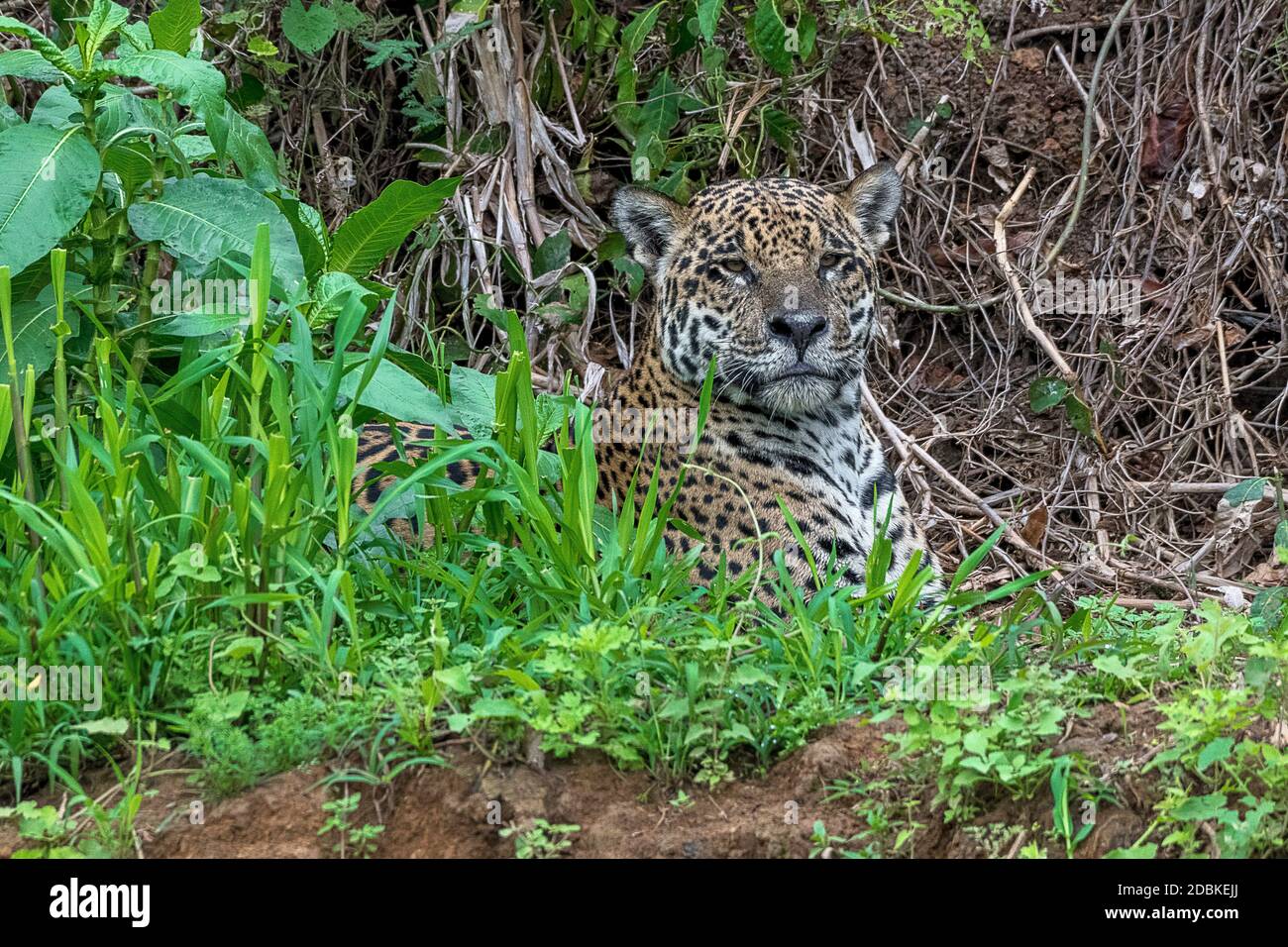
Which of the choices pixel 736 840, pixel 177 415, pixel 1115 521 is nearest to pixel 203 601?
pixel 177 415

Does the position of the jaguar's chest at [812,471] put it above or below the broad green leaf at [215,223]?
below

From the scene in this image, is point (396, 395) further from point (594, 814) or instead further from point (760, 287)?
point (594, 814)

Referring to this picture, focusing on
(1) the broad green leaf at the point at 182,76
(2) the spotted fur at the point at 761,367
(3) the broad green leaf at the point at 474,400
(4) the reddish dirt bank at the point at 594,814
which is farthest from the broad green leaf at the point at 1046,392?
(1) the broad green leaf at the point at 182,76

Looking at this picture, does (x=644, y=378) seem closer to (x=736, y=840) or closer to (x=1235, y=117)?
(x=736, y=840)

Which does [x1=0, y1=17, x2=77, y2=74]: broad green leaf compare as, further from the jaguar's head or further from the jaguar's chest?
the jaguar's chest

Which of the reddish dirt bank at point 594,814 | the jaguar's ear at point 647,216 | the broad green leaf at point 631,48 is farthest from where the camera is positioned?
the broad green leaf at point 631,48

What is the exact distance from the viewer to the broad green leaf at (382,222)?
5.41 m

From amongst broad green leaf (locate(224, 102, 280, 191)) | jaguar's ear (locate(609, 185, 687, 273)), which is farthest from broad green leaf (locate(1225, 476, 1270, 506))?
broad green leaf (locate(224, 102, 280, 191))

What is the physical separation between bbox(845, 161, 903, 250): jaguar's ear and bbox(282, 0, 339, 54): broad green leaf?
2.75m

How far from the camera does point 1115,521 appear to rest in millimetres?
7961

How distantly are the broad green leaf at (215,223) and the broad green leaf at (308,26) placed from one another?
2425 millimetres

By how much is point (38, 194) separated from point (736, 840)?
286 cm

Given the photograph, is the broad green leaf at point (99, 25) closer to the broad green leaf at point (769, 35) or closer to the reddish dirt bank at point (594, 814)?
the reddish dirt bank at point (594, 814)

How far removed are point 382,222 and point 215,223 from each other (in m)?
0.57
